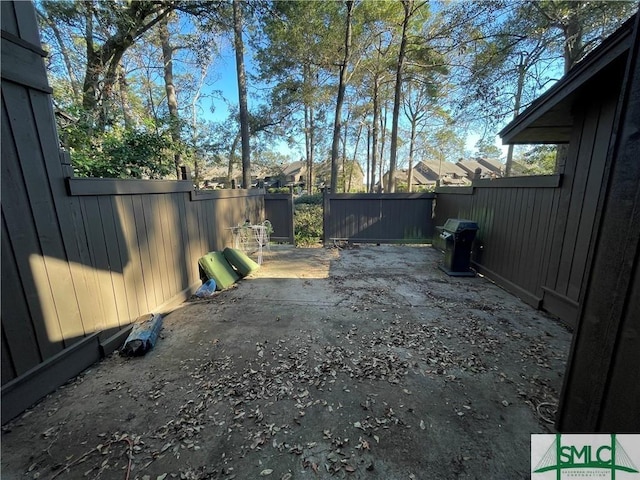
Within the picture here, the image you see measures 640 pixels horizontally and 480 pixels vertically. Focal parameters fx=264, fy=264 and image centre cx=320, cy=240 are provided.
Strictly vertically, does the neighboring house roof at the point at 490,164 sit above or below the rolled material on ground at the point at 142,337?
above

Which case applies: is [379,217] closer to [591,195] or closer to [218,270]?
[218,270]

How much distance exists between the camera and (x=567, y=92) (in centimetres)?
267

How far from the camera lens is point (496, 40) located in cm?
767

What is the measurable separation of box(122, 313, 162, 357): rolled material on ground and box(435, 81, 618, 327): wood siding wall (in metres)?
3.67

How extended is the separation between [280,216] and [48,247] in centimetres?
555

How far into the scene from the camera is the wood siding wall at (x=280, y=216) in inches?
284

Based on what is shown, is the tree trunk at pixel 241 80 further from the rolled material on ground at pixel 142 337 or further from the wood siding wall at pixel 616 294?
the wood siding wall at pixel 616 294

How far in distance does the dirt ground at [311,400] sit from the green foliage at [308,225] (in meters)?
4.69

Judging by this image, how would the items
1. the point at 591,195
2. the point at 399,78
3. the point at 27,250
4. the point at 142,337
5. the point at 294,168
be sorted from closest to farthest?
the point at 27,250 → the point at 142,337 → the point at 591,195 → the point at 399,78 → the point at 294,168

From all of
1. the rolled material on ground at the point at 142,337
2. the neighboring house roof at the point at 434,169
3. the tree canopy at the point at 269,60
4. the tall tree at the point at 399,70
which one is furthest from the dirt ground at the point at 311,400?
the neighboring house roof at the point at 434,169

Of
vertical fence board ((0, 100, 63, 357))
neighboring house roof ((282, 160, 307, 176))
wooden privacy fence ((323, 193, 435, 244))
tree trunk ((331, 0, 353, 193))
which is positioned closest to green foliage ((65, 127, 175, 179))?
vertical fence board ((0, 100, 63, 357))

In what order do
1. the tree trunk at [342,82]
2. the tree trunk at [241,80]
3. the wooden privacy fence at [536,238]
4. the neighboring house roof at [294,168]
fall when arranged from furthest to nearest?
the neighboring house roof at [294,168] < the tree trunk at [342,82] < the tree trunk at [241,80] < the wooden privacy fence at [536,238]

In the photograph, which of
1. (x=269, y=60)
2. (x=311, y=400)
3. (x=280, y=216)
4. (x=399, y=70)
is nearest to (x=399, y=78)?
(x=399, y=70)

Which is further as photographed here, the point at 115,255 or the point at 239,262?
the point at 239,262
